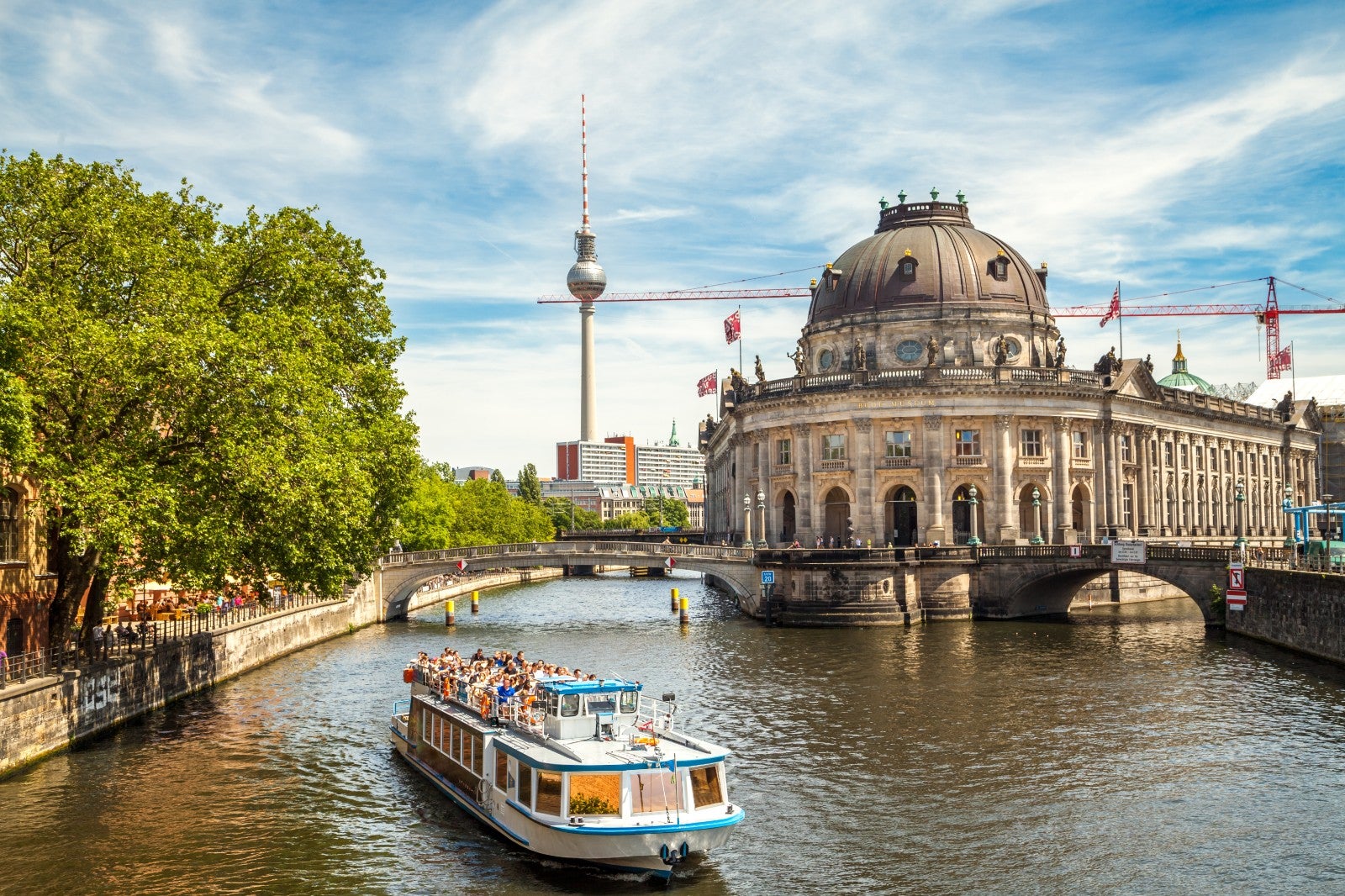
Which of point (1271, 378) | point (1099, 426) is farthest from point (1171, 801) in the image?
point (1271, 378)

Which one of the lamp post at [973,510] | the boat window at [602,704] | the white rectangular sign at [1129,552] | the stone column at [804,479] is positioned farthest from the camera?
the stone column at [804,479]

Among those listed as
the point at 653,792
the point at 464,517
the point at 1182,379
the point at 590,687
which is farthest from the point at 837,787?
the point at 1182,379

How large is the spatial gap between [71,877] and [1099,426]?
3468 inches

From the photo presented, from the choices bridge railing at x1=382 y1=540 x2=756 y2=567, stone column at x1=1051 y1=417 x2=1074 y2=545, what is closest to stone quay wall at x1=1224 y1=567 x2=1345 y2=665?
stone column at x1=1051 y1=417 x2=1074 y2=545

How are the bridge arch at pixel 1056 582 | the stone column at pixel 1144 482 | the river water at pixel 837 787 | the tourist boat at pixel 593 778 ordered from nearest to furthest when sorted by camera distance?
the tourist boat at pixel 593 778 → the river water at pixel 837 787 → the bridge arch at pixel 1056 582 → the stone column at pixel 1144 482

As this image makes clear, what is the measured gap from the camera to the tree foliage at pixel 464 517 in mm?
110250

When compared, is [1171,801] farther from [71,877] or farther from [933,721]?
[71,877]

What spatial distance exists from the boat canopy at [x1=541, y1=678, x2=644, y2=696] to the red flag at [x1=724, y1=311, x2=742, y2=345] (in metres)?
85.9

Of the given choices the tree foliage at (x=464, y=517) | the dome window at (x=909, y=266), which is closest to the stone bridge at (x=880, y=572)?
the tree foliage at (x=464, y=517)

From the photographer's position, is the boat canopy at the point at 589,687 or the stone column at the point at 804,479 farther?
the stone column at the point at 804,479

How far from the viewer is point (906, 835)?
33.2 meters

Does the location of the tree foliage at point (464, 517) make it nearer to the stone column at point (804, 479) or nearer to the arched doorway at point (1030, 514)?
the stone column at point (804, 479)

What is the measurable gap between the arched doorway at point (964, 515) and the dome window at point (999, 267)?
20.7 metres

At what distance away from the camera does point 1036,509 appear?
98.1 metres
